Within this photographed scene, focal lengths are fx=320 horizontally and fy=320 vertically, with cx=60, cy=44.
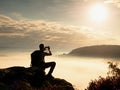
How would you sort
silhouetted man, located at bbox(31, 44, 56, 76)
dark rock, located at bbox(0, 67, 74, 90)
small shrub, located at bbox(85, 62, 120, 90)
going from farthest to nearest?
silhouetted man, located at bbox(31, 44, 56, 76)
dark rock, located at bbox(0, 67, 74, 90)
small shrub, located at bbox(85, 62, 120, 90)

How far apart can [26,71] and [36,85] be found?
3.96 feet

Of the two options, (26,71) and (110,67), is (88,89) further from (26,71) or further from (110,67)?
(26,71)

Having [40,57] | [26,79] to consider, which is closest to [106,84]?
[26,79]

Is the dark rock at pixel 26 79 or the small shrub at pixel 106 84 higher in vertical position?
the small shrub at pixel 106 84

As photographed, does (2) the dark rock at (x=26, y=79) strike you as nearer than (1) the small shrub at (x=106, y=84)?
No

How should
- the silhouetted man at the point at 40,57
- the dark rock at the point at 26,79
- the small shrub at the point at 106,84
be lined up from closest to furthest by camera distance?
the small shrub at the point at 106,84
the dark rock at the point at 26,79
the silhouetted man at the point at 40,57

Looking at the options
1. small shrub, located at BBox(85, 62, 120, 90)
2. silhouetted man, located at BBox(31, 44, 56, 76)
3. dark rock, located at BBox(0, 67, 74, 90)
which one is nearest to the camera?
small shrub, located at BBox(85, 62, 120, 90)

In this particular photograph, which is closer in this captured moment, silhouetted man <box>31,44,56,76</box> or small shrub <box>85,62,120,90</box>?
small shrub <box>85,62,120,90</box>

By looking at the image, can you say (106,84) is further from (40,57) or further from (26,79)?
(40,57)

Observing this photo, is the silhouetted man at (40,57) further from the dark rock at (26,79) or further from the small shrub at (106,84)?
the small shrub at (106,84)

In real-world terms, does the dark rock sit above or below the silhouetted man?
below

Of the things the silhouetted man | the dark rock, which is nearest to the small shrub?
the dark rock

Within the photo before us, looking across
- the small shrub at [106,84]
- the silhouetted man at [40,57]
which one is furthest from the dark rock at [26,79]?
the small shrub at [106,84]

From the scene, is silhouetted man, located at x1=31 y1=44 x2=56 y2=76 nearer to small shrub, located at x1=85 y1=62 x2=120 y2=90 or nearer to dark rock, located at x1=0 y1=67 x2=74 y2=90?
dark rock, located at x1=0 y1=67 x2=74 y2=90
